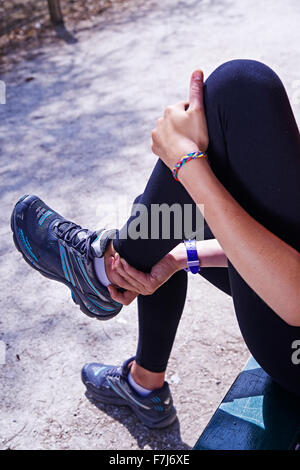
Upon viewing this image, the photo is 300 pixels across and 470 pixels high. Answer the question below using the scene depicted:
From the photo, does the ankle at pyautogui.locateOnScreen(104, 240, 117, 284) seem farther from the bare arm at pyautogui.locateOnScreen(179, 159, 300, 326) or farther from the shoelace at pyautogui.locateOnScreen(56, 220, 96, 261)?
the bare arm at pyautogui.locateOnScreen(179, 159, 300, 326)

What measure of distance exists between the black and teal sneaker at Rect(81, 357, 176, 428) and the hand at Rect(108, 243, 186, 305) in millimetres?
396

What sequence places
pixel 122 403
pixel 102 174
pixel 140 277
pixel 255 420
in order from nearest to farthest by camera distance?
1. pixel 255 420
2. pixel 140 277
3. pixel 122 403
4. pixel 102 174

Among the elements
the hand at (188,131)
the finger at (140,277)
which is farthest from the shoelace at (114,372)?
the hand at (188,131)

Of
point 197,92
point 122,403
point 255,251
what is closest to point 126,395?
point 122,403

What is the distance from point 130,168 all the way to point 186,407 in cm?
161

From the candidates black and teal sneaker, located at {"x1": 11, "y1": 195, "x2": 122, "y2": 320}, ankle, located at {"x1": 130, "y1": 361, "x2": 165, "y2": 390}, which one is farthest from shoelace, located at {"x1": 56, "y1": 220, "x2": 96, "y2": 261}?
ankle, located at {"x1": 130, "y1": 361, "x2": 165, "y2": 390}

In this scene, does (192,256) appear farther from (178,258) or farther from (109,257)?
(109,257)

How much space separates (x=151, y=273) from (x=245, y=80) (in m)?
0.59

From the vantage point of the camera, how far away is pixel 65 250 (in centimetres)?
172

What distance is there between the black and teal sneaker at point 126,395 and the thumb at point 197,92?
0.93m

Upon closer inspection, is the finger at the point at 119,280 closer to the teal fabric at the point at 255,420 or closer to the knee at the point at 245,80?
the teal fabric at the point at 255,420

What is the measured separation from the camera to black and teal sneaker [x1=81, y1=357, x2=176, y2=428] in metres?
1.79

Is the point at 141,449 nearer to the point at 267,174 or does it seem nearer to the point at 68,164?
the point at 267,174

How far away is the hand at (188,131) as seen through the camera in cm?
128
